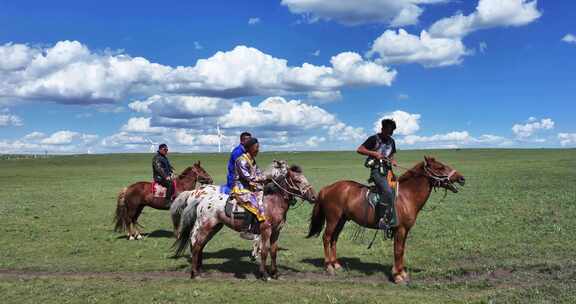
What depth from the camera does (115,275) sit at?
11.7 meters

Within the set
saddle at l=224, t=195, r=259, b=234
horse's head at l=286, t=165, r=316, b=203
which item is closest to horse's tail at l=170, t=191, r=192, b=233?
saddle at l=224, t=195, r=259, b=234

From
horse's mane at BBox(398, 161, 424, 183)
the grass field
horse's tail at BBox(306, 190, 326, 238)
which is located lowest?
the grass field

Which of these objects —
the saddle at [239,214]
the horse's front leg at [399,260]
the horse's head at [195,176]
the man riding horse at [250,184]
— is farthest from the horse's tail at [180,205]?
the horse's front leg at [399,260]

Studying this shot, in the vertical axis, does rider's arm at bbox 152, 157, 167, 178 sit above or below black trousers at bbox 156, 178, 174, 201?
above

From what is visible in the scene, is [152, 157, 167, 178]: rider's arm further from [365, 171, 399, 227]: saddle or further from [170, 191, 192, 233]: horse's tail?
[365, 171, 399, 227]: saddle

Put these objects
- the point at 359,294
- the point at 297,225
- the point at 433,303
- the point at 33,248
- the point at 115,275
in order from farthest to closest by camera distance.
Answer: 1. the point at 297,225
2. the point at 33,248
3. the point at 115,275
4. the point at 359,294
5. the point at 433,303

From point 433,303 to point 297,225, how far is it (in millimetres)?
11832

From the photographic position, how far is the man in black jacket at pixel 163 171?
653 inches

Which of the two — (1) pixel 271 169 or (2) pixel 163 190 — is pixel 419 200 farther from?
(2) pixel 163 190

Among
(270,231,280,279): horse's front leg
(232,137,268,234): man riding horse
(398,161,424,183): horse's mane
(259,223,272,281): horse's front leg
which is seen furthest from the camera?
(398,161,424,183): horse's mane

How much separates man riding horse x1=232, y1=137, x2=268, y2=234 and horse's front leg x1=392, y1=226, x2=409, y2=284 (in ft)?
10.6

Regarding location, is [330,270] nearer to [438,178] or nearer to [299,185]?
[299,185]

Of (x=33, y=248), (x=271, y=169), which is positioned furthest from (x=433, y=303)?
(x=33, y=248)

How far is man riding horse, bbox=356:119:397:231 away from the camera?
35.4 ft
